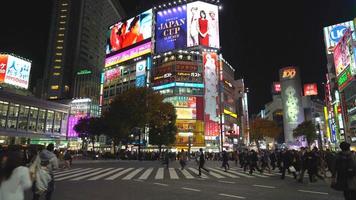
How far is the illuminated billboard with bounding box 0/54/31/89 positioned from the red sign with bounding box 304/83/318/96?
102603 mm

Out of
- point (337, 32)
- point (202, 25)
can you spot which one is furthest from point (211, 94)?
point (337, 32)

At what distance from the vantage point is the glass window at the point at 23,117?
6317 cm

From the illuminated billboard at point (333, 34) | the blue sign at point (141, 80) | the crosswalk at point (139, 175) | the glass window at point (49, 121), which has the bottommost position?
the crosswalk at point (139, 175)

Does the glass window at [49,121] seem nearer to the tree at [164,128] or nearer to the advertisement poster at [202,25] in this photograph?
the tree at [164,128]

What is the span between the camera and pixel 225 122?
244 ft

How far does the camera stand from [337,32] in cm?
6272

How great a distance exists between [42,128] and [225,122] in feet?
162

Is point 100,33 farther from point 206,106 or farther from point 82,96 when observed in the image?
point 206,106

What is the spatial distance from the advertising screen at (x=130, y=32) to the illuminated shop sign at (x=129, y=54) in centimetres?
196

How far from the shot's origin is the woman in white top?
3.16 meters

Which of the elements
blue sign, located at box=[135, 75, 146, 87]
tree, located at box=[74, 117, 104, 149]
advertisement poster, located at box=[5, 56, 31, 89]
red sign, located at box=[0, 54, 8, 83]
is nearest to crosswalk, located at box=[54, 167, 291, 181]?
tree, located at box=[74, 117, 104, 149]

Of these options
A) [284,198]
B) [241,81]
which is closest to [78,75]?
[241,81]

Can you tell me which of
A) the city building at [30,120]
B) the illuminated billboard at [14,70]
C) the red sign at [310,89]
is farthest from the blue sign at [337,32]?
the city building at [30,120]

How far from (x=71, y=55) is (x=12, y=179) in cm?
12810
